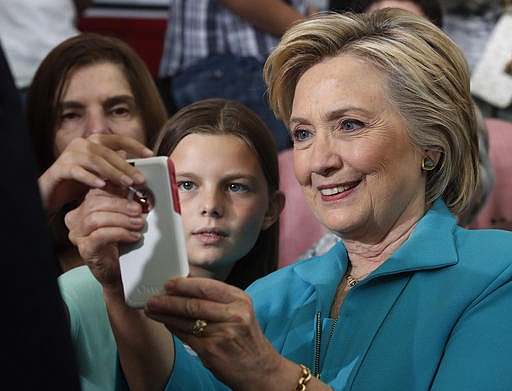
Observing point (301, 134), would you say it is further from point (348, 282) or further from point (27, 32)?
point (27, 32)

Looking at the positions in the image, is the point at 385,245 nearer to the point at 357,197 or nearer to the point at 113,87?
the point at 357,197

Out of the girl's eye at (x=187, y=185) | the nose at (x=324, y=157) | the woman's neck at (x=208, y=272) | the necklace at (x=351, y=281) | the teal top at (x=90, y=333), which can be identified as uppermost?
the nose at (x=324, y=157)

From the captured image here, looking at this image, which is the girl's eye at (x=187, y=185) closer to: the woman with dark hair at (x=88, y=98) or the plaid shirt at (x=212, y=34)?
the woman with dark hair at (x=88, y=98)

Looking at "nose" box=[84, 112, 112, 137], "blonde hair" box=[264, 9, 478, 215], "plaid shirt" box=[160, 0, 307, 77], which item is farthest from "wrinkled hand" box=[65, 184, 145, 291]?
"plaid shirt" box=[160, 0, 307, 77]

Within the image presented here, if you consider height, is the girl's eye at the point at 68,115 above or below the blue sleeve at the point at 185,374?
above

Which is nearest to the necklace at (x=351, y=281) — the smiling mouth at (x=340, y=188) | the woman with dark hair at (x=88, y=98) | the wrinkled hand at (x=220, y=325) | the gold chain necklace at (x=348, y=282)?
the gold chain necklace at (x=348, y=282)

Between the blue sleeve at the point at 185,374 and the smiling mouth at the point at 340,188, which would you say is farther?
the smiling mouth at the point at 340,188

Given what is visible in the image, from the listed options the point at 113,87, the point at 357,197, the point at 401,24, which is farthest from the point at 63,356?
the point at 113,87

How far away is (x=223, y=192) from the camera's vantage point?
1.56 meters

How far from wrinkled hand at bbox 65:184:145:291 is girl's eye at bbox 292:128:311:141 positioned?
0.38m

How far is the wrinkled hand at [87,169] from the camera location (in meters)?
0.98

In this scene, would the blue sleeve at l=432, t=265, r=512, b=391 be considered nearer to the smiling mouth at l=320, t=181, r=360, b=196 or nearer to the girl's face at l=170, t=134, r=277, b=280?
the smiling mouth at l=320, t=181, r=360, b=196

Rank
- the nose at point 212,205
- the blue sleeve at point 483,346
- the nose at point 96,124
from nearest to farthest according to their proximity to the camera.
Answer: the blue sleeve at point 483,346 → the nose at point 212,205 → the nose at point 96,124

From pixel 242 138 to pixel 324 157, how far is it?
1.28 ft
